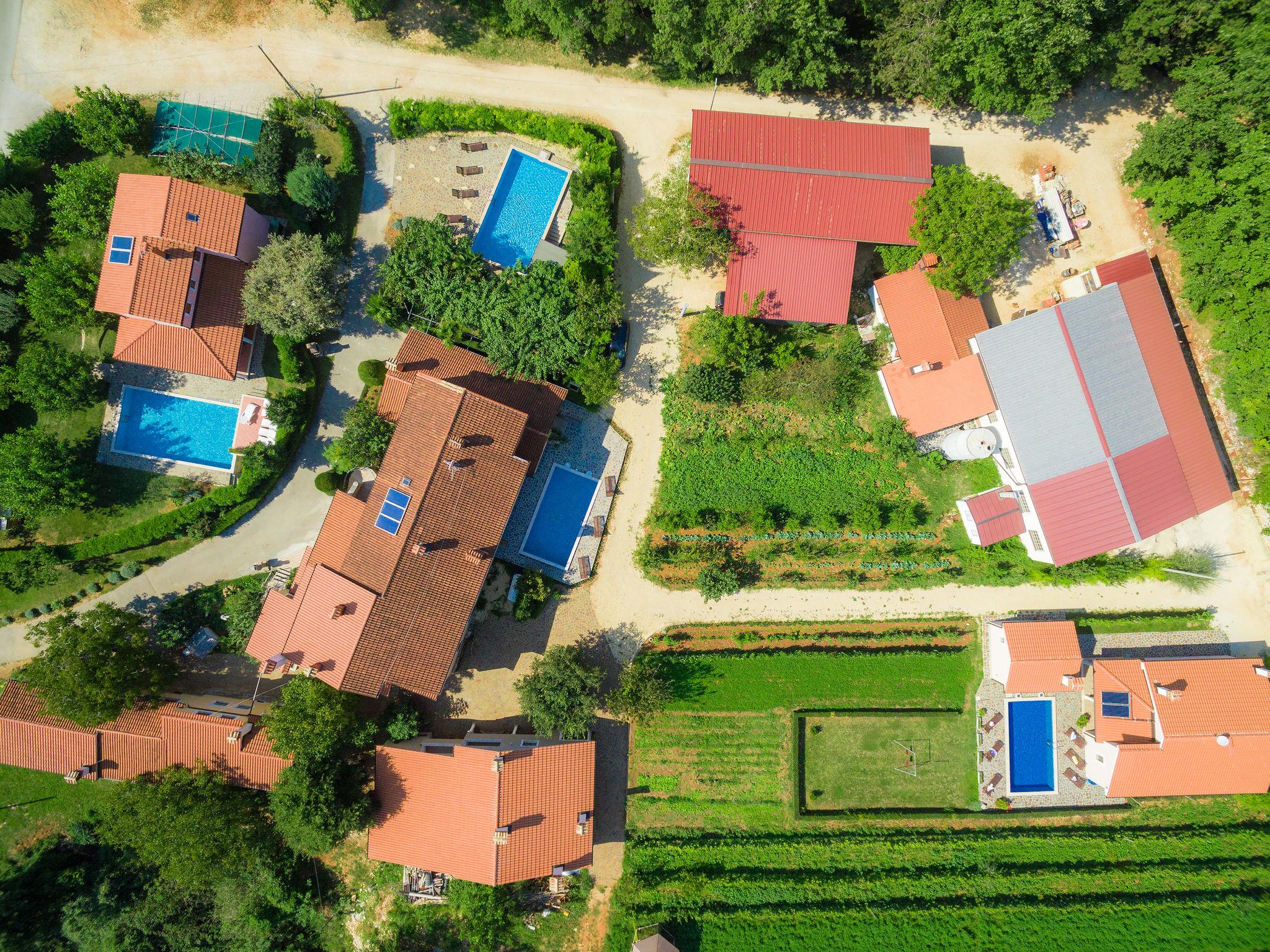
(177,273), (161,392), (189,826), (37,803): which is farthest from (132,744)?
(177,273)

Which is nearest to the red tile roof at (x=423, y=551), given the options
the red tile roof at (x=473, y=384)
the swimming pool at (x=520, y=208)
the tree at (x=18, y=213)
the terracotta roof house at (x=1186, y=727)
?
the red tile roof at (x=473, y=384)

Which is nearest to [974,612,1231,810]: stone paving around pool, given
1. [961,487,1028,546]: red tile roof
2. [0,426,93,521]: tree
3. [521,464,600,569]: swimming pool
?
[961,487,1028,546]: red tile roof

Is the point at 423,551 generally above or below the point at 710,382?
below

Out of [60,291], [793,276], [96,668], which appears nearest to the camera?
[96,668]

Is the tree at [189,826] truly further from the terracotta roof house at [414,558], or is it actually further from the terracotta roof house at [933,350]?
the terracotta roof house at [933,350]

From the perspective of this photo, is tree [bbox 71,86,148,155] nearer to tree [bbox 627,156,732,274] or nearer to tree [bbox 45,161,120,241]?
tree [bbox 45,161,120,241]

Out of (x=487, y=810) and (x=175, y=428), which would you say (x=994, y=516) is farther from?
(x=175, y=428)

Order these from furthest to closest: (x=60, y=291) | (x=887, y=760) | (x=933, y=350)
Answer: (x=887, y=760)
(x=933, y=350)
(x=60, y=291)

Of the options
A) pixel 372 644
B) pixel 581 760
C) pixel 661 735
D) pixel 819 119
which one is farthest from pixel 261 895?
pixel 819 119
